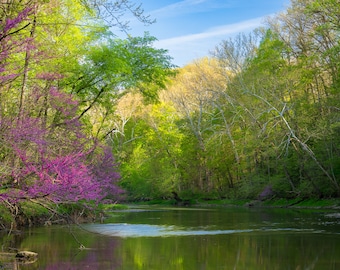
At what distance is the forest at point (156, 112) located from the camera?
11602 mm

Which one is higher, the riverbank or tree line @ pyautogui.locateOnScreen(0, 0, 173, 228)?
→ tree line @ pyautogui.locateOnScreen(0, 0, 173, 228)

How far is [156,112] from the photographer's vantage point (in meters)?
54.3

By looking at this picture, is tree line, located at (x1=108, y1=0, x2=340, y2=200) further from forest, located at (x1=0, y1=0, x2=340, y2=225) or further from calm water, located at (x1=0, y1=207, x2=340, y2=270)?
calm water, located at (x1=0, y1=207, x2=340, y2=270)

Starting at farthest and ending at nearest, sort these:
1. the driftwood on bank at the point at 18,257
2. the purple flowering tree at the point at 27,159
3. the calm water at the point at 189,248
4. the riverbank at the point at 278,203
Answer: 1. the riverbank at the point at 278,203
2. the driftwood on bank at the point at 18,257
3. the calm water at the point at 189,248
4. the purple flowering tree at the point at 27,159

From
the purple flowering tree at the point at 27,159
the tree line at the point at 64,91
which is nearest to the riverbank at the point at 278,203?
the tree line at the point at 64,91

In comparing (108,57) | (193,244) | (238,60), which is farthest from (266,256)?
(238,60)

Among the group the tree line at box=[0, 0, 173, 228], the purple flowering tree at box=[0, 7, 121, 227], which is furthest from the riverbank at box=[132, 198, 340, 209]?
the purple flowering tree at box=[0, 7, 121, 227]

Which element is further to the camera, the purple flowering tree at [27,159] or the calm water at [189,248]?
the calm water at [189,248]

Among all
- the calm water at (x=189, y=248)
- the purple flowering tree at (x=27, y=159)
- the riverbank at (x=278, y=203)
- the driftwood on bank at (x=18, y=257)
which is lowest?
the riverbank at (x=278, y=203)

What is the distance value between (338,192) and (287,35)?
14023 mm

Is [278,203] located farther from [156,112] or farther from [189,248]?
[189,248]

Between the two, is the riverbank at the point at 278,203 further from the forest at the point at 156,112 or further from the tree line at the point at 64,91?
the tree line at the point at 64,91

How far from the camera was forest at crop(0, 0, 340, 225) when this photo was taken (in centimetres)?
1160

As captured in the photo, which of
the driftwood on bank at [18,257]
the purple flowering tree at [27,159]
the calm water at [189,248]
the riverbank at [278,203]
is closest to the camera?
the purple flowering tree at [27,159]
